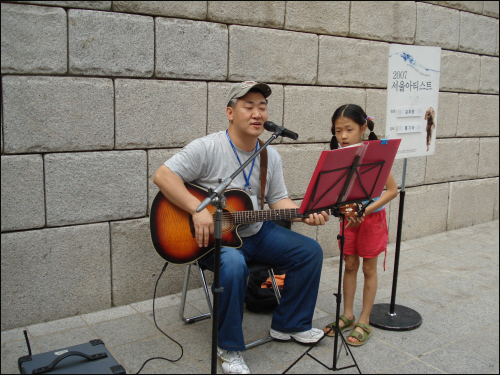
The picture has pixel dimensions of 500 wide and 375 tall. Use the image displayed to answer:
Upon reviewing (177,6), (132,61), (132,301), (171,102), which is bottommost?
(132,301)

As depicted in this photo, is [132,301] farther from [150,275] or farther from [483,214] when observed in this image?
[483,214]

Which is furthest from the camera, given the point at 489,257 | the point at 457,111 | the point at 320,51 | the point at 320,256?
the point at 457,111

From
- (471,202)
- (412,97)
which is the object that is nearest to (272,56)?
(412,97)

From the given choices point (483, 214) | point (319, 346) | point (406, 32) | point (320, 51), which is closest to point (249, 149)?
point (319, 346)

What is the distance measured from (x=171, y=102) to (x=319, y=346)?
216 centimetres

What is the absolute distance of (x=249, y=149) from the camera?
3.38 metres

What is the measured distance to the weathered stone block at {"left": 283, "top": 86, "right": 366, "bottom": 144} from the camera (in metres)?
4.75

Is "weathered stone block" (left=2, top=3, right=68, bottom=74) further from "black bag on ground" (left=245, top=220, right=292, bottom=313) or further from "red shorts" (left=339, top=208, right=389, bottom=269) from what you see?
"red shorts" (left=339, top=208, right=389, bottom=269)

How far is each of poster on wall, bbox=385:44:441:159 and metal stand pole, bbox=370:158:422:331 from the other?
0.83 feet

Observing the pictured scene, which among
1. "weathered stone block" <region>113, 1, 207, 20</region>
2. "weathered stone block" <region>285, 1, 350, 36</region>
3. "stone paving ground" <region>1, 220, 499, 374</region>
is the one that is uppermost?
"weathered stone block" <region>285, 1, 350, 36</region>

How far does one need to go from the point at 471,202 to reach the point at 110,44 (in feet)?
17.5

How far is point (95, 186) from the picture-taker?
12.1ft

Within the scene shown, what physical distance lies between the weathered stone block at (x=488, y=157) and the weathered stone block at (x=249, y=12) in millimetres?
3809

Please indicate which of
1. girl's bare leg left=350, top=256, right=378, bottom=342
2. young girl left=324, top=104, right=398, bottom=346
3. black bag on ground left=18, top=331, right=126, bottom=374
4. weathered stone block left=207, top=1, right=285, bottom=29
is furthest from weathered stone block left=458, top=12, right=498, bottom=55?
black bag on ground left=18, top=331, right=126, bottom=374
